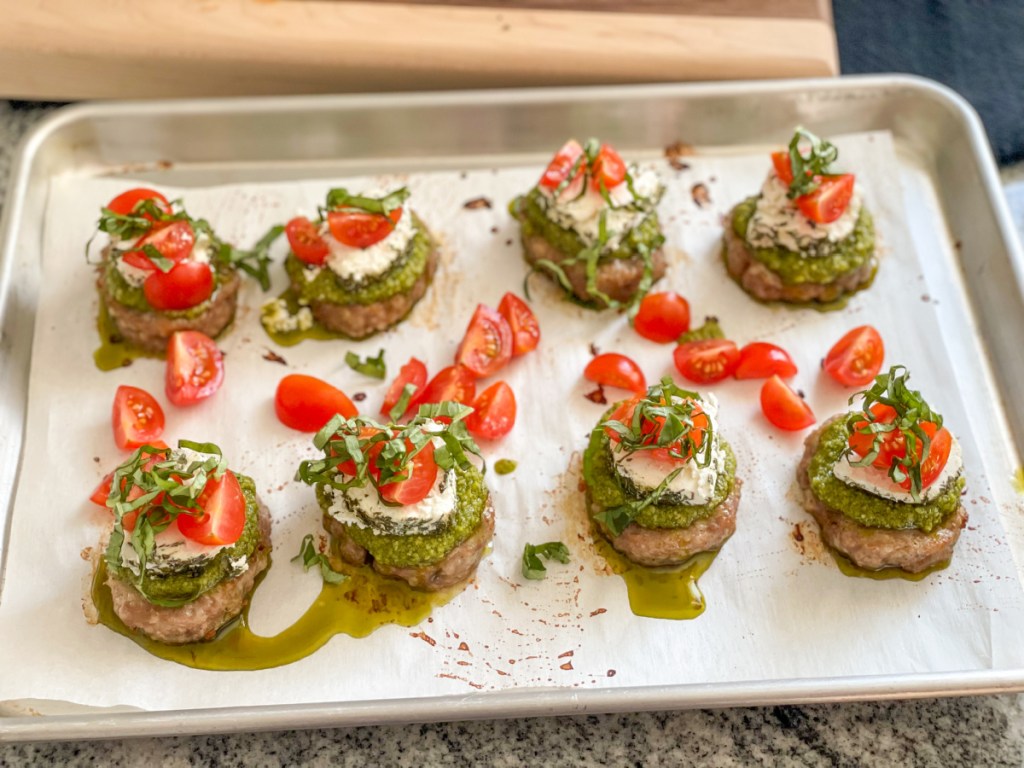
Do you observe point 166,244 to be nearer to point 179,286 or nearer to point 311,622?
point 179,286

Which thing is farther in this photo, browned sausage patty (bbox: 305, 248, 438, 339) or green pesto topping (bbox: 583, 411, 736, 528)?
browned sausage patty (bbox: 305, 248, 438, 339)

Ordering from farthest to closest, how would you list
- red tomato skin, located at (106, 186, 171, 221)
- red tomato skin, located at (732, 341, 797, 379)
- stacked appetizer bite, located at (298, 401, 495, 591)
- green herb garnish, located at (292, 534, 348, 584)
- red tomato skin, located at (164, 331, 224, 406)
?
red tomato skin, located at (106, 186, 171, 221), red tomato skin, located at (732, 341, 797, 379), red tomato skin, located at (164, 331, 224, 406), green herb garnish, located at (292, 534, 348, 584), stacked appetizer bite, located at (298, 401, 495, 591)

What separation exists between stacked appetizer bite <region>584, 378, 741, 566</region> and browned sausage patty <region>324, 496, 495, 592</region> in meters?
0.46

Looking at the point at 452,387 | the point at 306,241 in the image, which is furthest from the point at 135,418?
the point at 452,387

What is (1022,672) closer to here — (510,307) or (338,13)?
(510,307)

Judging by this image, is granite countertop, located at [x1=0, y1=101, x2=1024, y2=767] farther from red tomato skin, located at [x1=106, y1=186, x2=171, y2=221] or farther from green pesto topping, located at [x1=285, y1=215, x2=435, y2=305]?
red tomato skin, located at [x1=106, y1=186, x2=171, y2=221]

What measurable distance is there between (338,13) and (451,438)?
8.87 feet

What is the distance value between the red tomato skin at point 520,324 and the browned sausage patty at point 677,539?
0.89m

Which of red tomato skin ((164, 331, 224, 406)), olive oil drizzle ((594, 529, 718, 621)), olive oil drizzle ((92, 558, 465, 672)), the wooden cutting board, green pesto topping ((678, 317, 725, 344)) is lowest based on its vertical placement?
olive oil drizzle ((594, 529, 718, 621))

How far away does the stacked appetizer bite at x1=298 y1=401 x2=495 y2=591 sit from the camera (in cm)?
386

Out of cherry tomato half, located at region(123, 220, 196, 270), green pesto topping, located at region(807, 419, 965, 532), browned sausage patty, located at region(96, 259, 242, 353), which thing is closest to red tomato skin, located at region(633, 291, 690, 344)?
green pesto topping, located at region(807, 419, 965, 532)

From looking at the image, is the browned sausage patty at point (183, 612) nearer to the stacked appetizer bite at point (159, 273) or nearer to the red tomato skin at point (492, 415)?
the red tomato skin at point (492, 415)

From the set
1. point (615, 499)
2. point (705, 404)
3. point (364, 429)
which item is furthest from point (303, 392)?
point (705, 404)

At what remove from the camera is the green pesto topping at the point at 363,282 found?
4664 millimetres
